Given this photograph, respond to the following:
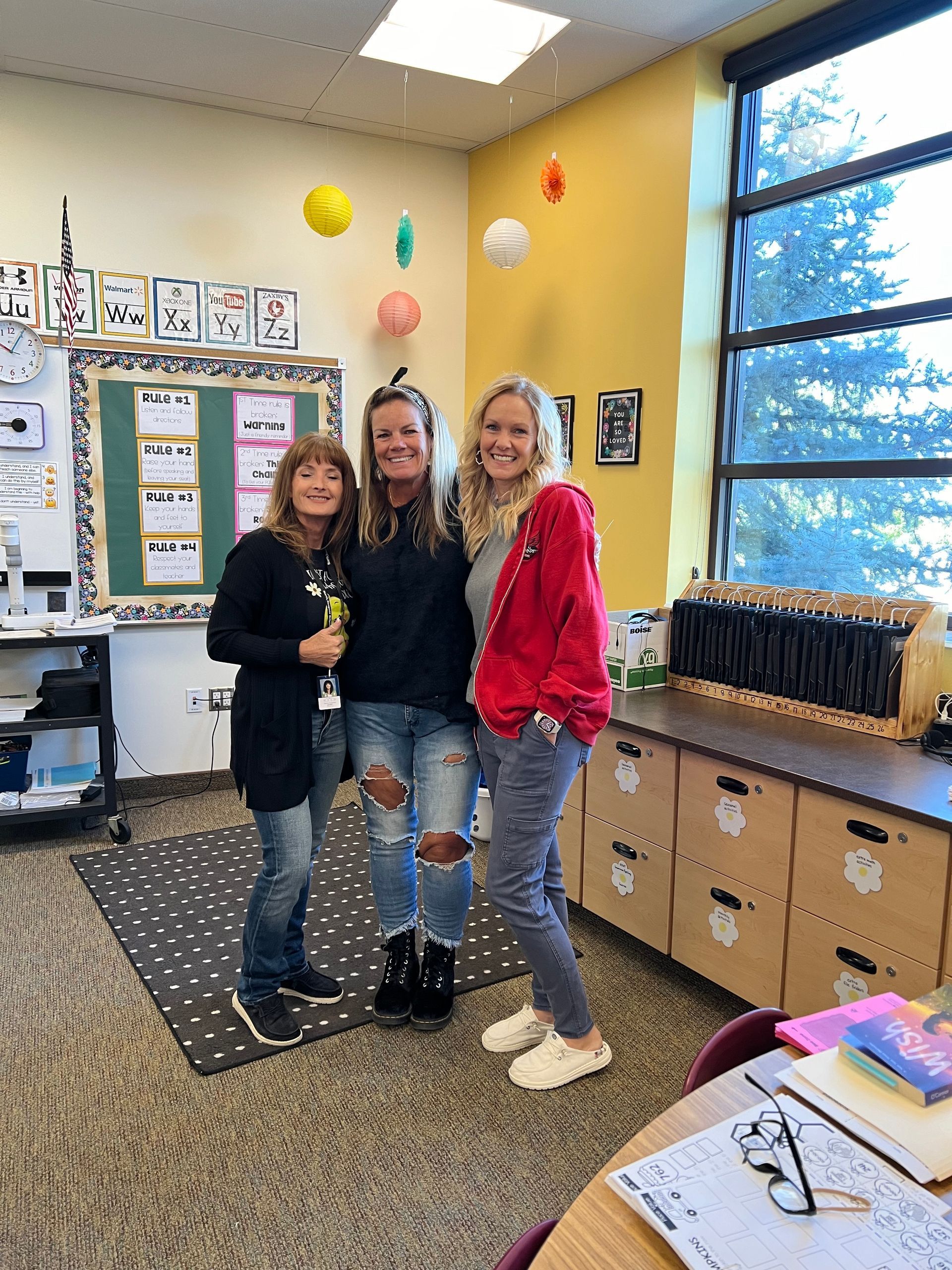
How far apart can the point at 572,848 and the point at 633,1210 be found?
1.99 m

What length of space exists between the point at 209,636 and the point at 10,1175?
3.64 feet

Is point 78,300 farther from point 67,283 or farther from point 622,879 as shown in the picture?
point 622,879

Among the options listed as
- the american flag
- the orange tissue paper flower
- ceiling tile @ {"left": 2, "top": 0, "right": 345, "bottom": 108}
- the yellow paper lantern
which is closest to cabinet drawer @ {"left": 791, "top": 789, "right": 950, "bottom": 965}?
the orange tissue paper flower

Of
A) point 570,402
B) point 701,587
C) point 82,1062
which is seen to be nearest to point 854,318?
point 701,587

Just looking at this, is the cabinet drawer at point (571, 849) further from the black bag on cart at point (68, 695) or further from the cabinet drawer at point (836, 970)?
the black bag on cart at point (68, 695)

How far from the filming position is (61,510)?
12.3 feet

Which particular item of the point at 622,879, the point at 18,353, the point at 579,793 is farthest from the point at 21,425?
the point at 622,879

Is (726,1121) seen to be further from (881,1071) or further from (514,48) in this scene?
(514,48)

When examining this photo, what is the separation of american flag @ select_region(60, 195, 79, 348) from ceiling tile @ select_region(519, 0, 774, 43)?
1.81m

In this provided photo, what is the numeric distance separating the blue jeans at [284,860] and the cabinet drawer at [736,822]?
Result: 0.89m

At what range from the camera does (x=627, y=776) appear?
8.47ft

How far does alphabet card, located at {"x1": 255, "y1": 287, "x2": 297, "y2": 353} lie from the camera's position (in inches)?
157

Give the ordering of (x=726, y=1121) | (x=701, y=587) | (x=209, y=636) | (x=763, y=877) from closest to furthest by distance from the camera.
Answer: (x=726, y=1121), (x=209, y=636), (x=763, y=877), (x=701, y=587)

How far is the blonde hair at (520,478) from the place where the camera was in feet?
6.46
